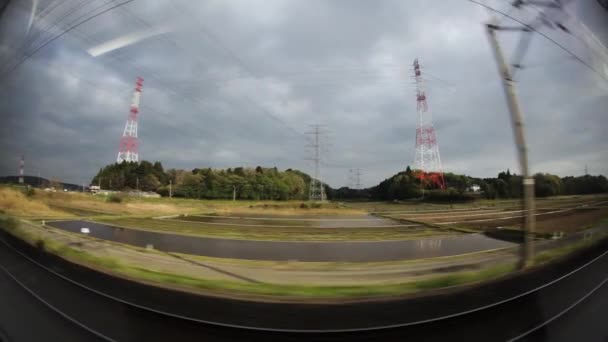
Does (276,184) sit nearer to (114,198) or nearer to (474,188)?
(114,198)

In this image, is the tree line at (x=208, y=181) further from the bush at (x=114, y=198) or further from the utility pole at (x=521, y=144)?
the utility pole at (x=521, y=144)

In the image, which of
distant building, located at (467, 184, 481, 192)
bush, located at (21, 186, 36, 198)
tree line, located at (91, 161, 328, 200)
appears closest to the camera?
tree line, located at (91, 161, 328, 200)

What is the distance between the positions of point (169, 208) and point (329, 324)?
1.21m

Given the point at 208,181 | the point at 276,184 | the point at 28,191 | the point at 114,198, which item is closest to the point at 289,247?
the point at 276,184

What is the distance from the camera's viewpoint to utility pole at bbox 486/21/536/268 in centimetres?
150

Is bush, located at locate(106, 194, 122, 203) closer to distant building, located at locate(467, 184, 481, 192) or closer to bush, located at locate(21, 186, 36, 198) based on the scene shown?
bush, located at locate(21, 186, 36, 198)

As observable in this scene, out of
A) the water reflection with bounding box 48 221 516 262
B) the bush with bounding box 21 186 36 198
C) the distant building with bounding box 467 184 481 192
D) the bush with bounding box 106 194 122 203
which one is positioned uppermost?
the distant building with bounding box 467 184 481 192

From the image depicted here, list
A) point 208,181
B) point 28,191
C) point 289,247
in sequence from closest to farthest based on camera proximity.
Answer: point 289,247 → point 208,181 → point 28,191

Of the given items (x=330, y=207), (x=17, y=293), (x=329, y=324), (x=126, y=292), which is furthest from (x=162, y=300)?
(x=17, y=293)

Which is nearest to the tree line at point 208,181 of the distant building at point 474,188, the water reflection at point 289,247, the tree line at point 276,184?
the tree line at point 276,184

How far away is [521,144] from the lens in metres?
1.51

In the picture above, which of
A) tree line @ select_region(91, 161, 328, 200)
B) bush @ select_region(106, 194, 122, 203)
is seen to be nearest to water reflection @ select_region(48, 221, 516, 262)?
bush @ select_region(106, 194, 122, 203)

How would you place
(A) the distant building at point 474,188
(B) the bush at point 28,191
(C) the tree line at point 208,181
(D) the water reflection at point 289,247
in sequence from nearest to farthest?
1. (D) the water reflection at point 289,247
2. (C) the tree line at point 208,181
3. (A) the distant building at point 474,188
4. (B) the bush at point 28,191

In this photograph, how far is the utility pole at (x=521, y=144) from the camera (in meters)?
1.50
